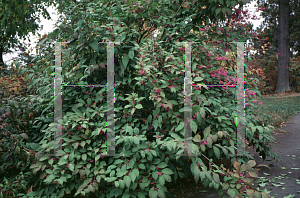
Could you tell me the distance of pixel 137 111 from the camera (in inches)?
98.9

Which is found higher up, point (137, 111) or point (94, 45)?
point (94, 45)

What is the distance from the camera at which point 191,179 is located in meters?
2.90

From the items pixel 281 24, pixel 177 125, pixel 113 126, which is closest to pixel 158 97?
pixel 177 125

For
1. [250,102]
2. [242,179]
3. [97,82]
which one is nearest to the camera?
[242,179]

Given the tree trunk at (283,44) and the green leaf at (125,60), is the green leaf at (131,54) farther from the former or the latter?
the tree trunk at (283,44)

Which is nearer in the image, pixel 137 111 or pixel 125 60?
pixel 125 60

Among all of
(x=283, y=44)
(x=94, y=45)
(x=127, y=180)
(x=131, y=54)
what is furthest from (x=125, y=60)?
(x=283, y=44)

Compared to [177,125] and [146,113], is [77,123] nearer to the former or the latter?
[146,113]

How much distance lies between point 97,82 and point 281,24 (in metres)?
15.8

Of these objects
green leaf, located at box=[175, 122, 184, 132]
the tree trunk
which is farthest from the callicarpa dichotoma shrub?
the tree trunk

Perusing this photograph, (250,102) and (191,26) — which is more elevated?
(191,26)

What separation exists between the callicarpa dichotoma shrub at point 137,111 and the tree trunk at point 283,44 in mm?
14595

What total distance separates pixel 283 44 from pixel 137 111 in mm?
15653

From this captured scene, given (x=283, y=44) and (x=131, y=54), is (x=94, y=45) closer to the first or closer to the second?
(x=131, y=54)
